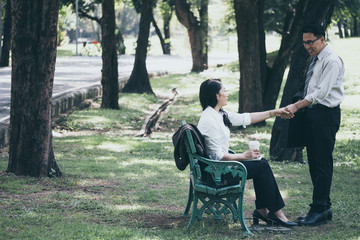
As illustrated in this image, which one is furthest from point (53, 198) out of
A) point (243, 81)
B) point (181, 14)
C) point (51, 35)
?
point (181, 14)

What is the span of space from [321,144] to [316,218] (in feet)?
2.60

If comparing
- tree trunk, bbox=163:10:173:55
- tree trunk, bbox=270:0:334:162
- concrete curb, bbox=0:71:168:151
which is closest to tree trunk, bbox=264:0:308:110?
tree trunk, bbox=270:0:334:162

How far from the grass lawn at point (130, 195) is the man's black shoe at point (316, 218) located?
0.24 feet

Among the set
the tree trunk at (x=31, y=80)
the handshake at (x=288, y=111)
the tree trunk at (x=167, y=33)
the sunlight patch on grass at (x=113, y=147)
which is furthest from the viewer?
the tree trunk at (x=167, y=33)

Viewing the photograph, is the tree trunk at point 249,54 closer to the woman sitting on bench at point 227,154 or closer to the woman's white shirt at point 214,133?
the woman sitting on bench at point 227,154

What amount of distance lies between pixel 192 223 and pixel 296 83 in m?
5.12

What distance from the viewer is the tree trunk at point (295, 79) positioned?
10.1m

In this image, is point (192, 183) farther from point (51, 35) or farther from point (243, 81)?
point (243, 81)

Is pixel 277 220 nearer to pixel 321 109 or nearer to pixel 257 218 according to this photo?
pixel 257 218

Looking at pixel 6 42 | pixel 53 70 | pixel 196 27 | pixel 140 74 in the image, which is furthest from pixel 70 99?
pixel 196 27

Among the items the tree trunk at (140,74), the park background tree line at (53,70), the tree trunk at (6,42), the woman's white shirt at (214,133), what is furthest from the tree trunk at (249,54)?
the tree trunk at (6,42)

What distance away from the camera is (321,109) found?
20.8ft

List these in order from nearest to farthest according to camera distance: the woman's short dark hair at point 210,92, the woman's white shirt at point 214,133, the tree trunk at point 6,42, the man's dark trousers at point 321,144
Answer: the woman's white shirt at point 214,133 → the woman's short dark hair at point 210,92 → the man's dark trousers at point 321,144 → the tree trunk at point 6,42

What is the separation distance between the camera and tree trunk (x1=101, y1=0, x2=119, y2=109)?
18.5 meters
